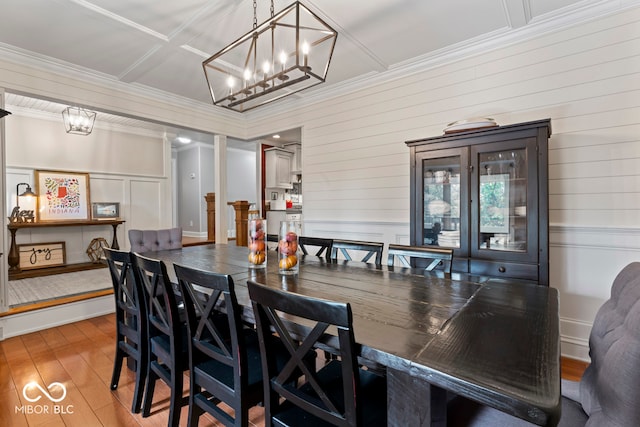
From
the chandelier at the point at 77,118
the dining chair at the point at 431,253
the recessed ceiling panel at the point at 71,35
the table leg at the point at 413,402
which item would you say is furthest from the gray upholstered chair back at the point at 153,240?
the chandelier at the point at 77,118

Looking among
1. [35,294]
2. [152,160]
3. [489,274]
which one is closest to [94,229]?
[152,160]

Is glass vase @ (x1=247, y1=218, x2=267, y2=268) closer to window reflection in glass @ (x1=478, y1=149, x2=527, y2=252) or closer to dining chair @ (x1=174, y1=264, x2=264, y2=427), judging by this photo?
dining chair @ (x1=174, y1=264, x2=264, y2=427)

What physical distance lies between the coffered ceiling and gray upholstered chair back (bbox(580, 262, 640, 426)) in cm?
232

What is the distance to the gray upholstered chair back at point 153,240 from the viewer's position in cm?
307

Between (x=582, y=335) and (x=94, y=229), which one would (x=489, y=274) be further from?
(x=94, y=229)

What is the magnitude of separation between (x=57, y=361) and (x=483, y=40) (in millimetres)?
4696

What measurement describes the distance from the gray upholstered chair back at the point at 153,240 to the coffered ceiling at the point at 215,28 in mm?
1829

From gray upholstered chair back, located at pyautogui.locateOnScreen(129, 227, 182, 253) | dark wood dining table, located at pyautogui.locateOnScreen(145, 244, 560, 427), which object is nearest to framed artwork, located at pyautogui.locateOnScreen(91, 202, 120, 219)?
gray upholstered chair back, located at pyautogui.locateOnScreen(129, 227, 182, 253)

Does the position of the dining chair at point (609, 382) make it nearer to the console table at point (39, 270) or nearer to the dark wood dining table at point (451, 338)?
the dark wood dining table at point (451, 338)

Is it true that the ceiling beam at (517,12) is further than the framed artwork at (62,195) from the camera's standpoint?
No

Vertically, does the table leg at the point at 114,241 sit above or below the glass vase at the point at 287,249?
below

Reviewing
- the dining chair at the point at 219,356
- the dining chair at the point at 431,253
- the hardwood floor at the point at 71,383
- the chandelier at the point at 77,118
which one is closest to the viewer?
the dining chair at the point at 219,356

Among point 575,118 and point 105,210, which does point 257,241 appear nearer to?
point 575,118

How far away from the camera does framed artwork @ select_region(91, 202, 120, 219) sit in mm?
5969
